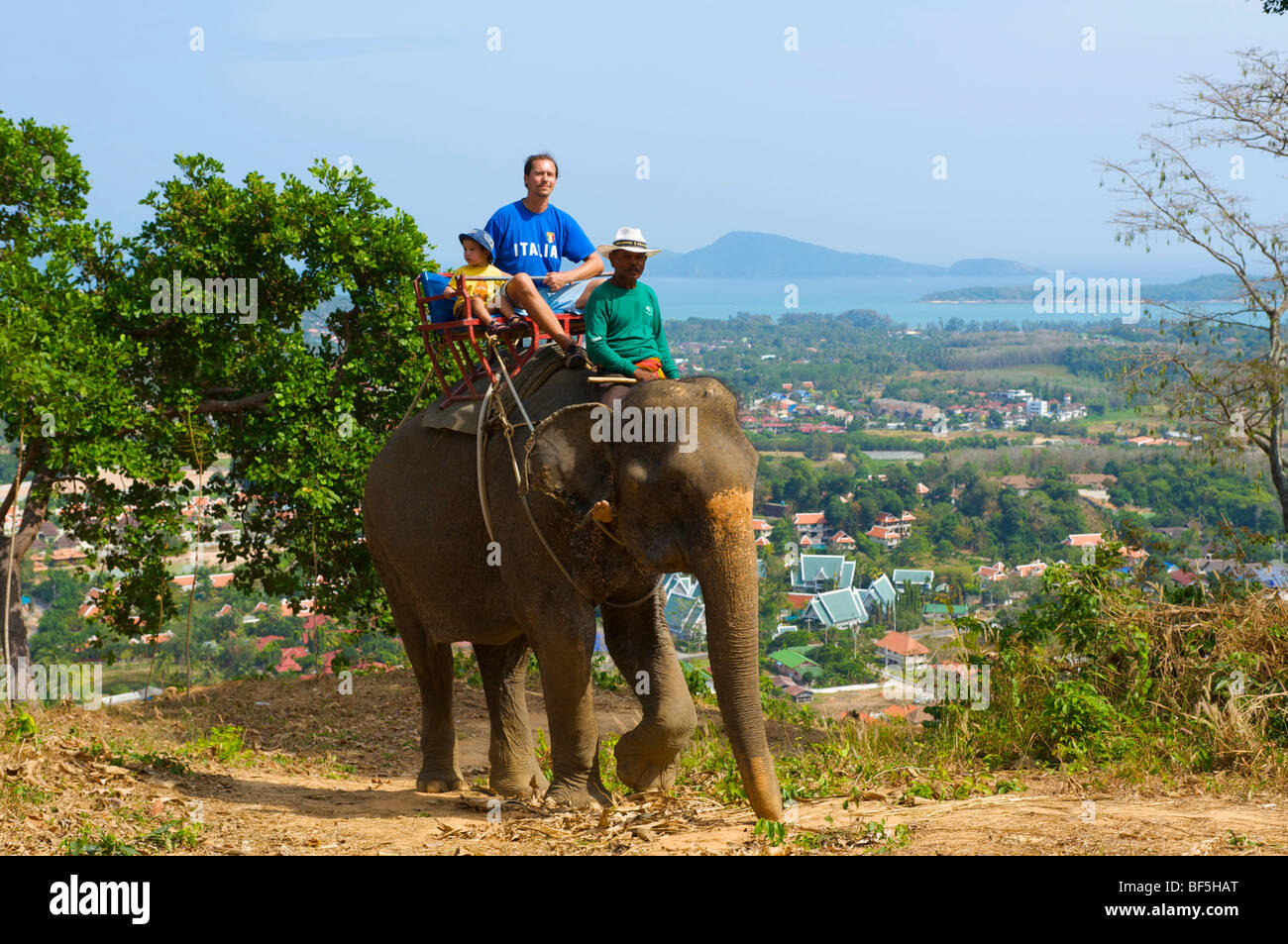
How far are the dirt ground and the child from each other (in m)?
3.11

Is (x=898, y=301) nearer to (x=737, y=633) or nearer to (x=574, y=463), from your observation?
(x=574, y=463)

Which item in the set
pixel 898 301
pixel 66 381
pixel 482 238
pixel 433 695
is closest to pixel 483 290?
pixel 482 238

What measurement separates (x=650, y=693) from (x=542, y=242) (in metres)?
3.24

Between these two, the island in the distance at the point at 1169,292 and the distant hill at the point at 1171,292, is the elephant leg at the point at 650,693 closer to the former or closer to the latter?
the distant hill at the point at 1171,292

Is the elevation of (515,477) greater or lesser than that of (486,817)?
greater

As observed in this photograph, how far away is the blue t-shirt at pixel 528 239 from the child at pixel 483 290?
6.5 inches

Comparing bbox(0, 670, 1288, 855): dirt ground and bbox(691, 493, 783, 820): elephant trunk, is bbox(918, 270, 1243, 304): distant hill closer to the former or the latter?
bbox(0, 670, 1288, 855): dirt ground

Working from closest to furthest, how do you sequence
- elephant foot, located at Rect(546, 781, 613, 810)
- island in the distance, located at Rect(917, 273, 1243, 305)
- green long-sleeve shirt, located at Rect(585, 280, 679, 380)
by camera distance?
green long-sleeve shirt, located at Rect(585, 280, 679, 380) → elephant foot, located at Rect(546, 781, 613, 810) → island in the distance, located at Rect(917, 273, 1243, 305)

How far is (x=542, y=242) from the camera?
29.7 feet

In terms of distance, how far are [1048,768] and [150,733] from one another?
8385mm

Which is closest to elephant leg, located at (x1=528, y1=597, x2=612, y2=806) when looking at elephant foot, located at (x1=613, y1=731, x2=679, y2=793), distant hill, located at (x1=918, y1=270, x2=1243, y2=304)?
elephant foot, located at (x1=613, y1=731, x2=679, y2=793)

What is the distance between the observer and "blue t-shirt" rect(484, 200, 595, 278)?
8.91 meters

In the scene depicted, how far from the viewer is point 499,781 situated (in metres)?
9.14

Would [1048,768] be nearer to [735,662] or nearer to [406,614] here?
[735,662]
